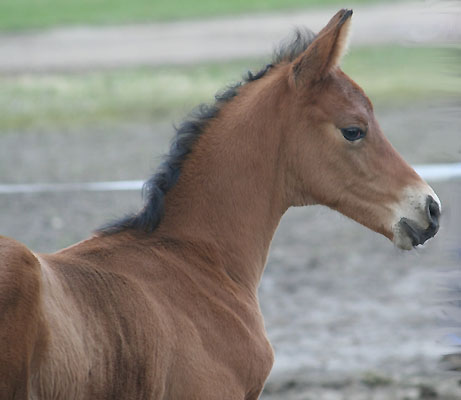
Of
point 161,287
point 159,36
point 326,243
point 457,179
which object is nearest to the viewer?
point 161,287

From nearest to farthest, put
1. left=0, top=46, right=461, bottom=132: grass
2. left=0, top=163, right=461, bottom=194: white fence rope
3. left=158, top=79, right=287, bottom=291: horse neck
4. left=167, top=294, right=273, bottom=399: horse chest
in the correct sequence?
left=167, top=294, right=273, bottom=399: horse chest, left=158, top=79, right=287, bottom=291: horse neck, left=0, top=163, right=461, bottom=194: white fence rope, left=0, top=46, right=461, bottom=132: grass

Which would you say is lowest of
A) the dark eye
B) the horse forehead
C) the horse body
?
the horse body

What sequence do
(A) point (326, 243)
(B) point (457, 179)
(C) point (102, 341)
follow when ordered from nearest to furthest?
(C) point (102, 341) < (B) point (457, 179) < (A) point (326, 243)

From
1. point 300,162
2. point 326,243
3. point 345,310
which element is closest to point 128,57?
point 326,243

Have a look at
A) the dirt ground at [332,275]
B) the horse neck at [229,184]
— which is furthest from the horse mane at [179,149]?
the dirt ground at [332,275]

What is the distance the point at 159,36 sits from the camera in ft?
63.9

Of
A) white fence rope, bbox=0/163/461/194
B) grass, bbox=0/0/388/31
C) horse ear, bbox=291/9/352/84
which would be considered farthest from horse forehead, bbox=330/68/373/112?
grass, bbox=0/0/388/31

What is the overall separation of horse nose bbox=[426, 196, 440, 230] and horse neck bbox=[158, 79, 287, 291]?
584 mm

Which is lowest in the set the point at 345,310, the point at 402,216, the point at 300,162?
the point at 345,310

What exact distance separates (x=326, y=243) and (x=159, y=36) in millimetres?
13082

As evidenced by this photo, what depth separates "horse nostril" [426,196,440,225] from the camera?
125 inches

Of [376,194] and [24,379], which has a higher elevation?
[376,194]

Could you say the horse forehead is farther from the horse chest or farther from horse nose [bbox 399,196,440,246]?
the horse chest

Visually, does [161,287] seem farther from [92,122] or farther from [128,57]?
[128,57]
